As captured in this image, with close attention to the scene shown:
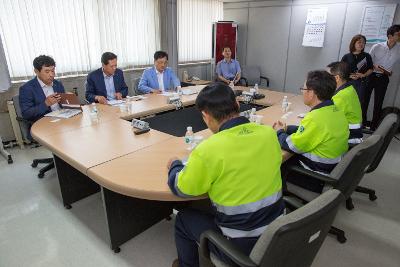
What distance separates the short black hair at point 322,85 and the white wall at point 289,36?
11.2 ft

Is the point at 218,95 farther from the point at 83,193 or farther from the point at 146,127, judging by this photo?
the point at 83,193

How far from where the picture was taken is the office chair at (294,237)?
864mm

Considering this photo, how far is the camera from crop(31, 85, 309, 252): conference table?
1510 mm

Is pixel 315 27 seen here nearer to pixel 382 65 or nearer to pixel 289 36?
pixel 289 36

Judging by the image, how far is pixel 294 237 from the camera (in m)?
0.88

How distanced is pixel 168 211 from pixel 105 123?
3.24 ft

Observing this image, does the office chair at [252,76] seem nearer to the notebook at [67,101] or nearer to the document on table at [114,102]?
the document on table at [114,102]

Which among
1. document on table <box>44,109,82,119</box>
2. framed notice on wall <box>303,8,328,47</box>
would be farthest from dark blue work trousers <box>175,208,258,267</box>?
framed notice on wall <box>303,8,328,47</box>

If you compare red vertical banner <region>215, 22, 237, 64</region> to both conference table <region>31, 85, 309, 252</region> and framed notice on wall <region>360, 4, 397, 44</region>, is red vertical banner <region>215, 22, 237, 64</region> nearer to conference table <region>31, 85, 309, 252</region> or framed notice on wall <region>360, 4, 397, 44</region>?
framed notice on wall <region>360, 4, 397, 44</region>

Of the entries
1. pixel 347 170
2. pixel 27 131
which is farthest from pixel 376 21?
pixel 27 131

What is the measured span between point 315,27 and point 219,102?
4683 mm

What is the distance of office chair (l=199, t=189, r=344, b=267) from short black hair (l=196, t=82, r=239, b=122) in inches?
20.4

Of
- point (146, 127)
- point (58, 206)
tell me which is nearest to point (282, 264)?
point (146, 127)

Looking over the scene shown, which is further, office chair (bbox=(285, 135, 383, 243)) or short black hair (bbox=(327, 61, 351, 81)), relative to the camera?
short black hair (bbox=(327, 61, 351, 81))
